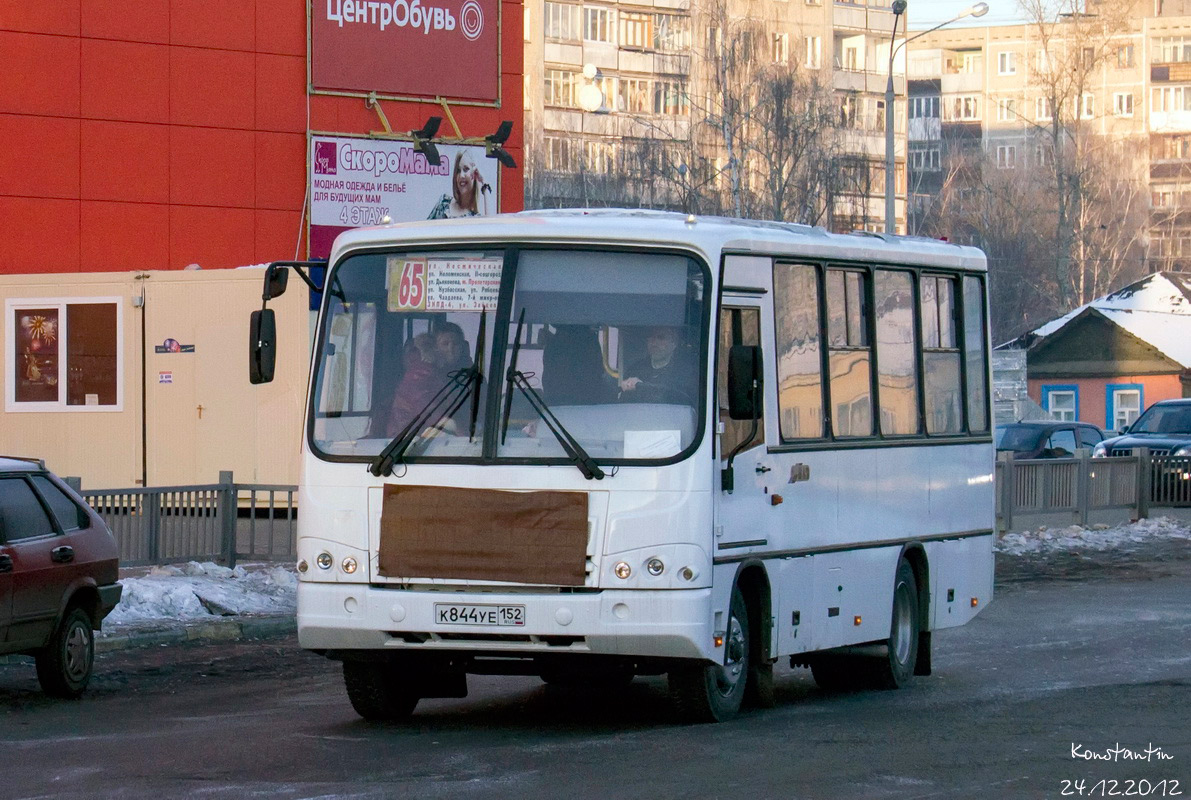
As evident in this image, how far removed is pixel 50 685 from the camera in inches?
483

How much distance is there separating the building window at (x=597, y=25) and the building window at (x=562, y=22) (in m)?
0.60

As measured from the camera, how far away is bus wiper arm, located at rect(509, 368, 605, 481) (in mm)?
9852

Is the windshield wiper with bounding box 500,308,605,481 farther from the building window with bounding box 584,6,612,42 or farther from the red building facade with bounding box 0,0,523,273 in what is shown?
the building window with bounding box 584,6,612,42

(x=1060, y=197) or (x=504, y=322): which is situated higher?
(x=1060, y=197)

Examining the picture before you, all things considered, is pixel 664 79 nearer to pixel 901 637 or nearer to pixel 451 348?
pixel 901 637

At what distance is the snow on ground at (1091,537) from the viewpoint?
89.3ft

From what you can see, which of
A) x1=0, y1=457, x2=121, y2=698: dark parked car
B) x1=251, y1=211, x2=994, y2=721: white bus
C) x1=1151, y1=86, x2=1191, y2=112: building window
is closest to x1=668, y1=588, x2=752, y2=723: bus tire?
x1=251, y1=211, x2=994, y2=721: white bus

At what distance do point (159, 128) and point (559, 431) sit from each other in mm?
20961

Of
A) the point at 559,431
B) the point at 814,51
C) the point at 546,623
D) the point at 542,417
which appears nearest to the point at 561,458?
the point at 559,431

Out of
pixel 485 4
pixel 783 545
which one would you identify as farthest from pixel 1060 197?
pixel 783 545

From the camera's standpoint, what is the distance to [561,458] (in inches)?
391

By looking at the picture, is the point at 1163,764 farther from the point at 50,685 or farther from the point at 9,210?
the point at 9,210

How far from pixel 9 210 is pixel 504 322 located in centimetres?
2031

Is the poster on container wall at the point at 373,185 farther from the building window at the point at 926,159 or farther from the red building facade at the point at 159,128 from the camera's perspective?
the building window at the point at 926,159
